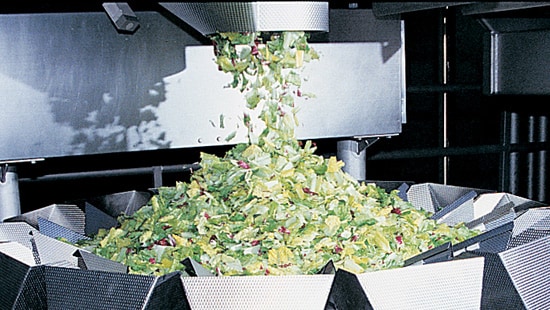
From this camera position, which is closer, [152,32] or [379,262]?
[379,262]

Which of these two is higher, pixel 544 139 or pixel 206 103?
pixel 206 103

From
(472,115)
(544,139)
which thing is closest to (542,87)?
(544,139)

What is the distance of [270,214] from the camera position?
89 centimetres

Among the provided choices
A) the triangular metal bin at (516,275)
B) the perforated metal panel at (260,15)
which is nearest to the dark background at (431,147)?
the perforated metal panel at (260,15)

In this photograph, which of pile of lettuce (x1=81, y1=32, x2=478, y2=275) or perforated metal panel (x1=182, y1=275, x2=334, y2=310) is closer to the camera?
perforated metal panel (x1=182, y1=275, x2=334, y2=310)

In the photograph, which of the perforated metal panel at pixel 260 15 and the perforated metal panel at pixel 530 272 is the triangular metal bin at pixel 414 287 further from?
the perforated metal panel at pixel 260 15

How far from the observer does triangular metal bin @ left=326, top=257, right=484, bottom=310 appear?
0.65 metres

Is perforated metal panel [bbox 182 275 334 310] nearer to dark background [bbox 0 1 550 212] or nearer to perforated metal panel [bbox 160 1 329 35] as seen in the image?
perforated metal panel [bbox 160 1 329 35]

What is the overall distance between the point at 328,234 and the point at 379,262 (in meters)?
0.07

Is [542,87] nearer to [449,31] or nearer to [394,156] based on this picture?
[394,156]

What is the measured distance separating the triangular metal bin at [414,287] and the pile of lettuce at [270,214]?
0.14 meters

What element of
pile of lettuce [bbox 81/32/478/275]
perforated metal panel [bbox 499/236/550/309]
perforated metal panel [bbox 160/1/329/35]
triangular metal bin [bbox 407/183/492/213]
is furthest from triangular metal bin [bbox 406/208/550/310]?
triangular metal bin [bbox 407/183/492/213]

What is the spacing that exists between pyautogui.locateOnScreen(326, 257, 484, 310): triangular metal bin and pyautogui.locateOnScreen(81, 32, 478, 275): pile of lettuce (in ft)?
0.46

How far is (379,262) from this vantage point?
0.85m
